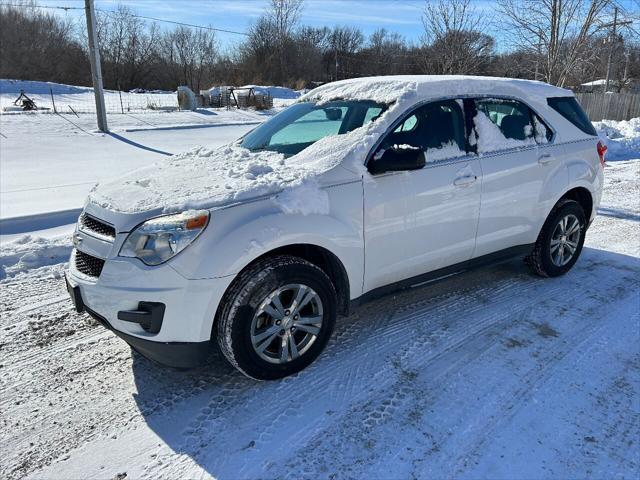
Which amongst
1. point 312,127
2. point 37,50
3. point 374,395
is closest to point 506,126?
point 312,127

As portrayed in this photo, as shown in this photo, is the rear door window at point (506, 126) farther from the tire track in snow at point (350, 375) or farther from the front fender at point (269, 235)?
the front fender at point (269, 235)

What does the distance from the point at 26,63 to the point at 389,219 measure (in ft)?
205

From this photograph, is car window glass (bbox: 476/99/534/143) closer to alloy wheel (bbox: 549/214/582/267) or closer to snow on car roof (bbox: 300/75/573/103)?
snow on car roof (bbox: 300/75/573/103)

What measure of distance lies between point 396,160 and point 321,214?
642 millimetres

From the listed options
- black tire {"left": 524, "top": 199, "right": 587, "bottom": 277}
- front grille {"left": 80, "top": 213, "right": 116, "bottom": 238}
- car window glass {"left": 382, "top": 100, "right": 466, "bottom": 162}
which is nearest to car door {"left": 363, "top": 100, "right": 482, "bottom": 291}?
car window glass {"left": 382, "top": 100, "right": 466, "bottom": 162}

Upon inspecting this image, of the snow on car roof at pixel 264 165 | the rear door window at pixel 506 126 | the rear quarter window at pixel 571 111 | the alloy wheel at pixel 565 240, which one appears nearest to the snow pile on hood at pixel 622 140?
the rear quarter window at pixel 571 111

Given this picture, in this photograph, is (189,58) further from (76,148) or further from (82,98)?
(76,148)

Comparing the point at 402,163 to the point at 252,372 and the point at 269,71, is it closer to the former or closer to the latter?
the point at 252,372

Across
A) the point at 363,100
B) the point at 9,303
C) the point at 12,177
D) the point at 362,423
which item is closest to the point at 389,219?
the point at 363,100

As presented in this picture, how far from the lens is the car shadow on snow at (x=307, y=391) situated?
250cm

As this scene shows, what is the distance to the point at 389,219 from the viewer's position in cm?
334

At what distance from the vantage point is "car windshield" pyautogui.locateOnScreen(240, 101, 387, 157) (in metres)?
3.67

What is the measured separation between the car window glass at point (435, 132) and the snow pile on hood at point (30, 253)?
368 centimetres

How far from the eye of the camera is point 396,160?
10.6ft
